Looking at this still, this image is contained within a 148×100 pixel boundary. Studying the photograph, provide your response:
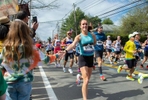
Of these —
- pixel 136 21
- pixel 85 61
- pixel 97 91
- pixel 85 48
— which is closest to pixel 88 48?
pixel 85 48

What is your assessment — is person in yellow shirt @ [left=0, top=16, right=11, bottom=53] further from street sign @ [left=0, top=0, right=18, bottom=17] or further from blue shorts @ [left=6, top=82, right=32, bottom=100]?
street sign @ [left=0, top=0, right=18, bottom=17]

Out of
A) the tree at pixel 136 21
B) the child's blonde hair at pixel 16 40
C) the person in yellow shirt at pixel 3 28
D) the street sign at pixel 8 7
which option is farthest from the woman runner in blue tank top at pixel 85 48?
the tree at pixel 136 21

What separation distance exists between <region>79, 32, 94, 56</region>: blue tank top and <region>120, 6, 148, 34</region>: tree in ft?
137

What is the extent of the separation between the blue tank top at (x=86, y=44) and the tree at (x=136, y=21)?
137 ft

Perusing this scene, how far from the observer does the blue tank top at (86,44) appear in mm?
4859

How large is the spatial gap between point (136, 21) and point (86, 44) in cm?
4693

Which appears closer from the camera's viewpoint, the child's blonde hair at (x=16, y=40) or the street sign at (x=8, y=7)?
the child's blonde hair at (x=16, y=40)

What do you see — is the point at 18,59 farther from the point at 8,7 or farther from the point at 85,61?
the point at 8,7

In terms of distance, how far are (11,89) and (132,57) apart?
535 centimetres

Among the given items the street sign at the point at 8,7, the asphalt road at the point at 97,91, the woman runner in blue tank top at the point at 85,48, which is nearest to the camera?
the woman runner in blue tank top at the point at 85,48

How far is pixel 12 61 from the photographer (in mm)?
2635

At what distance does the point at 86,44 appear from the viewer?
16.0ft

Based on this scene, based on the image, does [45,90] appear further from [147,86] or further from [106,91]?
[147,86]

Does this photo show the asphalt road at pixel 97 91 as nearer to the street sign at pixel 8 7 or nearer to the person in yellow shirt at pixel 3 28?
the street sign at pixel 8 7
